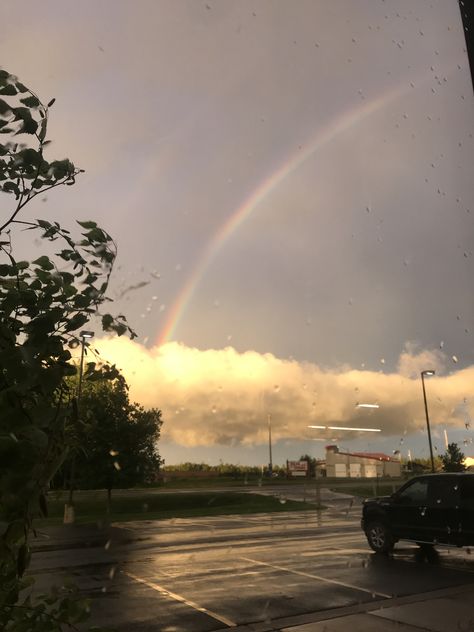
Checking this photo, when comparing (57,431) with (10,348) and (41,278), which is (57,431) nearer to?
(10,348)

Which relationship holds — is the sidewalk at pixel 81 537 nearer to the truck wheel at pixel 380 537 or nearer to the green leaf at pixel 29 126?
the truck wheel at pixel 380 537

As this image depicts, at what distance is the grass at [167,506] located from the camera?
2603 centimetres

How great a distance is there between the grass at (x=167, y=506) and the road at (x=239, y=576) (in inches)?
349

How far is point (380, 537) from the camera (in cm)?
1285

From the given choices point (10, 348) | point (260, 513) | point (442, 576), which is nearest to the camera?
point (10, 348)

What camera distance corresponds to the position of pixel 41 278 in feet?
6.17

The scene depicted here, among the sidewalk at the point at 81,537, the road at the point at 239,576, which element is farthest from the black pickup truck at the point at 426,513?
the sidewalk at the point at 81,537

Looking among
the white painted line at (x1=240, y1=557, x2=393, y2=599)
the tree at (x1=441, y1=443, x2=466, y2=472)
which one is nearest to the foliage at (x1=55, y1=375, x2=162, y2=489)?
the white painted line at (x1=240, y1=557, x2=393, y2=599)

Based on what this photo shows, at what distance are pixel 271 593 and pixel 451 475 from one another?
518 centimetres

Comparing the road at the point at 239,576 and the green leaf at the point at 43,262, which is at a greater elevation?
the green leaf at the point at 43,262

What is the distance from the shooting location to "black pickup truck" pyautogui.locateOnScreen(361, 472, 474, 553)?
37.1 ft

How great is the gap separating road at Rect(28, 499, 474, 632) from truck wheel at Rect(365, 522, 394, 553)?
31cm

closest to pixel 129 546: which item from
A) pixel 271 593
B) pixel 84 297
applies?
pixel 271 593

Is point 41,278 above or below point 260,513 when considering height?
above
